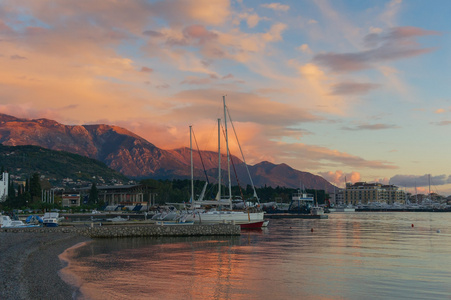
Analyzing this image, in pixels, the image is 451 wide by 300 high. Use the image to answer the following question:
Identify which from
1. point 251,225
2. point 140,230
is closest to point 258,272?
point 140,230

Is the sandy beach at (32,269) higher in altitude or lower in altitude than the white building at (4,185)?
lower

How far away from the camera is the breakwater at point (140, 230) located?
66.6 m

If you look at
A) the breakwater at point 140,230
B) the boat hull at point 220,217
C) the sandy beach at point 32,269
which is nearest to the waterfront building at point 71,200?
the boat hull at point 220,217

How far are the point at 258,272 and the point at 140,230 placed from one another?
125 ft

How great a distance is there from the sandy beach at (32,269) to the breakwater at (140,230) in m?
12.4

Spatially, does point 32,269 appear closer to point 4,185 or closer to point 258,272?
point 258,272

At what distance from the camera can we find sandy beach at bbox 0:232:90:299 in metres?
24.3

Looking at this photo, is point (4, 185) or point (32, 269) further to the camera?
point (4, 185)

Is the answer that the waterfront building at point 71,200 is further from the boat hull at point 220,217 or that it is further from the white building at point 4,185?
the boat hull at point 220,217

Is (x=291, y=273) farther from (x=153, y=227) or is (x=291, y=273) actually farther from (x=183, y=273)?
(x=153, y=227)

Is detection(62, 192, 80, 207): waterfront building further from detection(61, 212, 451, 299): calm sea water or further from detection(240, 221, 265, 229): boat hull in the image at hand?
detection(61, 212, 451, 299): calm sea water

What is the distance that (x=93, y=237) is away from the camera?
66.5 metres

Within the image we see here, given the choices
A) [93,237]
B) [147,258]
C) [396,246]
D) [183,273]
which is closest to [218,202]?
[93,237]

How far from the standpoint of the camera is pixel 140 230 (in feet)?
228
